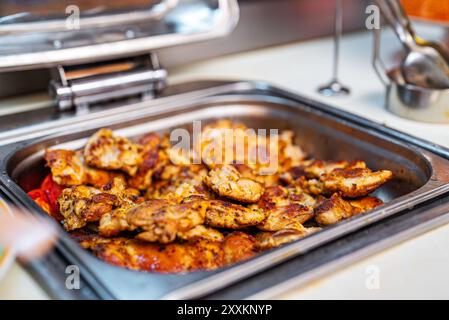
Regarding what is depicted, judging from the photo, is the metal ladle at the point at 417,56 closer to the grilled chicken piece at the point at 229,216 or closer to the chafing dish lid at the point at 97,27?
the chafing dish lid at the point at 97,27

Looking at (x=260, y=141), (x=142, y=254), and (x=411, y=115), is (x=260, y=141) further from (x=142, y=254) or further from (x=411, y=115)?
(x=142, y=254)

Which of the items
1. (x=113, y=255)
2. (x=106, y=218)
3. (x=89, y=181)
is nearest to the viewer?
(x=113, y=255)

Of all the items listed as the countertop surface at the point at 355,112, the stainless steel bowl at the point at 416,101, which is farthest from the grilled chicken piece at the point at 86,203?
the stainless steel bowl at the point at 416,101

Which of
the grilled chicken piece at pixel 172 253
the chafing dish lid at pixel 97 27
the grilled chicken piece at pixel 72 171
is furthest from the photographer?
the chafing dish lid at pixel 97 27

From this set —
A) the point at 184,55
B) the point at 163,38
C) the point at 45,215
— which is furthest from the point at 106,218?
the point at 184,55

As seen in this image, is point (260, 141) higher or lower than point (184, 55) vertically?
lower

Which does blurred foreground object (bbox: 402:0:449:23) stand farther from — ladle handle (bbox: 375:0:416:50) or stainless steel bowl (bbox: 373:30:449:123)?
stainless steel bowl (bbox: 373:30:449:123)

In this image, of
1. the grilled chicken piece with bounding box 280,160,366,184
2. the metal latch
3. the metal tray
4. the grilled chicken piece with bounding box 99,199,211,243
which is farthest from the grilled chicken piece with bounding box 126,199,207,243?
the metal latch
